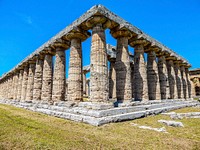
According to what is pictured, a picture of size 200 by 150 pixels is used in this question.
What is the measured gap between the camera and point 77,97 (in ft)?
37.4

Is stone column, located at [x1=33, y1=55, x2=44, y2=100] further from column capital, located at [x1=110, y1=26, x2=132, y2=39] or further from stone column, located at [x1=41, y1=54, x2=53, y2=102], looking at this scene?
column capital, located at [x1=110, y1=26, x2=132, y2=39]

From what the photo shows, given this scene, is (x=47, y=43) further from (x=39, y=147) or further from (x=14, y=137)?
(x=39, y=147)

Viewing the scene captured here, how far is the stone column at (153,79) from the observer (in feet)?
49.3

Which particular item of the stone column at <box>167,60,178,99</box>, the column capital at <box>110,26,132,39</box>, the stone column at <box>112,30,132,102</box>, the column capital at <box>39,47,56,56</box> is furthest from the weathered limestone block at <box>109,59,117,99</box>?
the stone column at <box>167,60,178,99</box>

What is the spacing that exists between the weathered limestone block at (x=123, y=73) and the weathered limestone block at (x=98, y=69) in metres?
2.14

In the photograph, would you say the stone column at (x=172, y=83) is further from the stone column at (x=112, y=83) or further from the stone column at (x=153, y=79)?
the stone column at (x=112, y=83)

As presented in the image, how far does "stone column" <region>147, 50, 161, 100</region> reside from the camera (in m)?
15.0

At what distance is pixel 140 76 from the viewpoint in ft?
44.2

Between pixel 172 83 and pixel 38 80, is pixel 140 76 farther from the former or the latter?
pixel 38 80

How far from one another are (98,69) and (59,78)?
532 centimetres

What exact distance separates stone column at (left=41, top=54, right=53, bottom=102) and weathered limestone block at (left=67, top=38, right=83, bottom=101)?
4.25 meters

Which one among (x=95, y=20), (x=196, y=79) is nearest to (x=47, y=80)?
(x=95, y=20)

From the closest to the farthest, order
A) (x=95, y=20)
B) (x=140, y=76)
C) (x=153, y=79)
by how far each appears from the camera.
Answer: (x=95, y=20) → (x=140, y=76) → (x=153, y=79)

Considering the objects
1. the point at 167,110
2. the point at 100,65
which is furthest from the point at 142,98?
the point at 100,65
